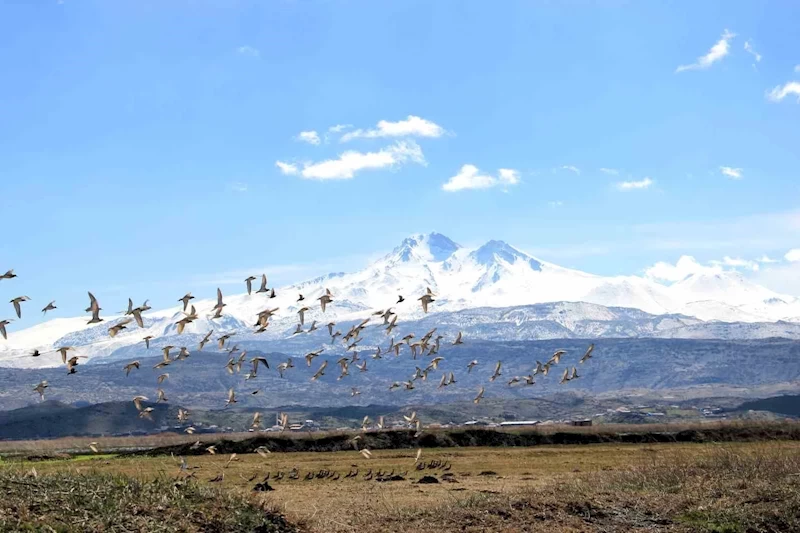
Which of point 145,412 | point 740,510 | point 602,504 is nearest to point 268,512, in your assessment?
point 602,504

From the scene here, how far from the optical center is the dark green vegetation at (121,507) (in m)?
20.1

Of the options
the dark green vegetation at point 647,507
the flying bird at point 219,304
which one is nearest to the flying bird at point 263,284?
the flying bird at point 219,304

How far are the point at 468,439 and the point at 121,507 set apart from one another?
2470 inches

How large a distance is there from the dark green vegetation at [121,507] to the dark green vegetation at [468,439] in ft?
173

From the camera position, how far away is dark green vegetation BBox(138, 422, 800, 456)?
79000 millimetres

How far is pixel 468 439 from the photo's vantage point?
3236 inches

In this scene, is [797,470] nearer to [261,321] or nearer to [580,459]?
[261,321]

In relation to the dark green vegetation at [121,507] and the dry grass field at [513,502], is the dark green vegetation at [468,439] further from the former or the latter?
the dark green vegetation at [121,507]

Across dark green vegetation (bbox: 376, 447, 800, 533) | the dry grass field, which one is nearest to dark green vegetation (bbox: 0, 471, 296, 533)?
the dry grass field

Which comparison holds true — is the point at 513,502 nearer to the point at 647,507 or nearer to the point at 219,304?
the point at 647,507

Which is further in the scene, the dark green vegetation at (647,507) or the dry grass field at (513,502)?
the dark green vegetation at (647,507)

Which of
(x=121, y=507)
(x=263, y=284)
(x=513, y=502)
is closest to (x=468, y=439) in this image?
(x=263, y=284)

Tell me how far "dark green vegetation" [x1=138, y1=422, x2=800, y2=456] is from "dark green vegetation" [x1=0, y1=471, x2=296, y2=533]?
173 feet

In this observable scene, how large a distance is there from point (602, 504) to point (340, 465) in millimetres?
32399
